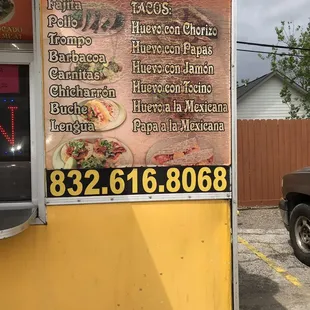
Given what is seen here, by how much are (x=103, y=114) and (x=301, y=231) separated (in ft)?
14.7

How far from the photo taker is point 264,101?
88.5 ft

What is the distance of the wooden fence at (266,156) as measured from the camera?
11.1m

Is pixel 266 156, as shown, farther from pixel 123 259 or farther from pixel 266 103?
pixel 266 103

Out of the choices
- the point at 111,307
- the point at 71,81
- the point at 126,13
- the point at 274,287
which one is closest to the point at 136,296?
the point at 111,307

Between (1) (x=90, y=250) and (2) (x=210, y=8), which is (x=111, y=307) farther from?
(2) (x=210, y=8)

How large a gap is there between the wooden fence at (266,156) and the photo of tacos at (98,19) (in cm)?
859

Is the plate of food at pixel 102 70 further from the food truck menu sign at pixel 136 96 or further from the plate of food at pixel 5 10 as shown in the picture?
the plate of food at pixel 5 10

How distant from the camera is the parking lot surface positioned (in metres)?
4.76

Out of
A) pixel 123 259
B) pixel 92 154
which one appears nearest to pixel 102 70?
pixel 92 154

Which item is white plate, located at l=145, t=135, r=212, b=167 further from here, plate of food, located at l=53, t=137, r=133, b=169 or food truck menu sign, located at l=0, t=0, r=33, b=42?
food truck menu sign, located at l=0, t=0, r=33, b=42

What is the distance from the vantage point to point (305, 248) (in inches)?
243

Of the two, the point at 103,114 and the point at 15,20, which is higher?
the point at 15,20

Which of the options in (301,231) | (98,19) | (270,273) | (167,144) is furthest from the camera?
(301,231)

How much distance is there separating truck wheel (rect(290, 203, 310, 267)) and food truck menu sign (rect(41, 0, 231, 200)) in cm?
364
